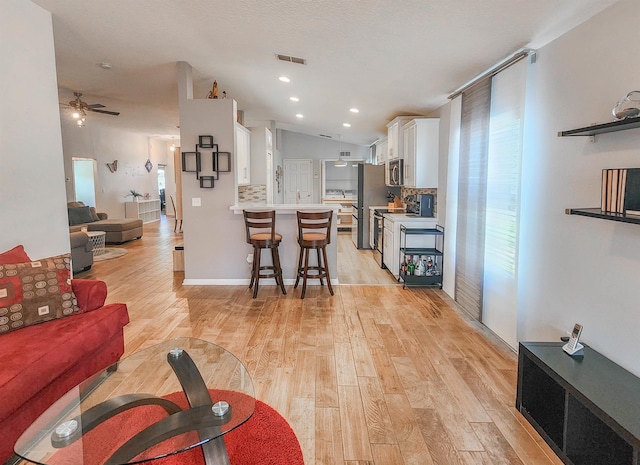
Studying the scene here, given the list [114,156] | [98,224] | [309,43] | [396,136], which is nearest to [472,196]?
[309,43]

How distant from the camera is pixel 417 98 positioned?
15.9ft

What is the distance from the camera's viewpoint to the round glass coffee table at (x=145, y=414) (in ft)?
4.77

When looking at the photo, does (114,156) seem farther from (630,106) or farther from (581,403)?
(581,403)

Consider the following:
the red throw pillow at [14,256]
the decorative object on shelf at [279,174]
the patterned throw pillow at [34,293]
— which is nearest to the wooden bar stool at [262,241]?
the patterned throw pillow at [34,293]

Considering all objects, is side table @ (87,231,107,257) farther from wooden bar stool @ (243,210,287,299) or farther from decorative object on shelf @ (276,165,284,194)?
decorative object on shelf @ (276,165,284,194)

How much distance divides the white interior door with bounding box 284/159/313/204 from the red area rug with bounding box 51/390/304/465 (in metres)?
9.63

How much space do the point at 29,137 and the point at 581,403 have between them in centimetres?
403

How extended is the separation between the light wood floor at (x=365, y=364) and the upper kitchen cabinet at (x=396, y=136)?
2.24m

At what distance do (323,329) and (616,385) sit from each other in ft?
7.44

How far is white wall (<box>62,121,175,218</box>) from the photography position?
334 inches

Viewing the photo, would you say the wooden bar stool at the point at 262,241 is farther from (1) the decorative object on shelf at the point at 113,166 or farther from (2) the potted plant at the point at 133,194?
(2) the potted plant at the point at 133,194

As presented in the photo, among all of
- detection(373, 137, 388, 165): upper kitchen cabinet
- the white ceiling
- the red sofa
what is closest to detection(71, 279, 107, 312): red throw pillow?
the red sofa

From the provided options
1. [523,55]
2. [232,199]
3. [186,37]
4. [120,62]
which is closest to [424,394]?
[523,55]

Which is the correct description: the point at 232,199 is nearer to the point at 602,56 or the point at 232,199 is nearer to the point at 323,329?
the point at 323,329
